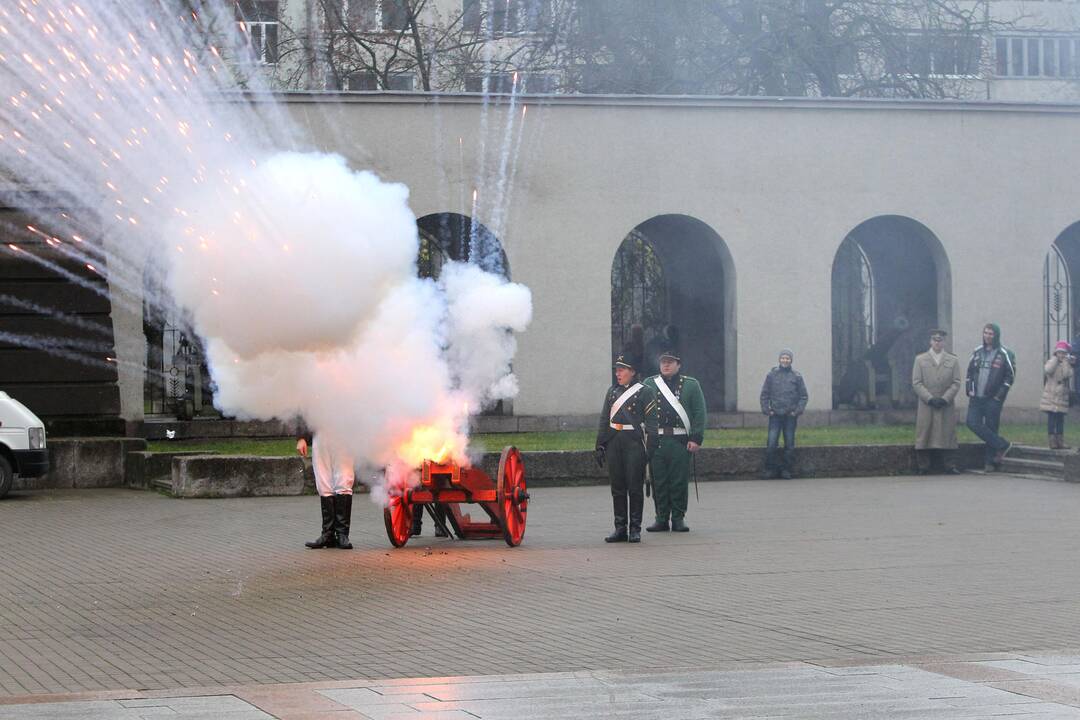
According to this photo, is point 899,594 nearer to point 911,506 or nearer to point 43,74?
point 911,506

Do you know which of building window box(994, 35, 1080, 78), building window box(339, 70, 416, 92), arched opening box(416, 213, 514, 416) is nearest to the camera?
arched opening box(416, 213, 514, 416)

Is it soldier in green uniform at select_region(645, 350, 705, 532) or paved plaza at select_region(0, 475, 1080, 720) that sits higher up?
soldier in green uniform at select_region(645, 350, 705, 532)

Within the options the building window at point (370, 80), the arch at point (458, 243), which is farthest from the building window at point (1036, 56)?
the arch at point (458, 243)

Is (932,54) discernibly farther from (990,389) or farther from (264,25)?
(264,25)

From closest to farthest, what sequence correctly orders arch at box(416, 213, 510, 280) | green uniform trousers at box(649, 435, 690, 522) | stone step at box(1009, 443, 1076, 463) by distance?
green uniform trousers at box(649, 435, 690, 522)
stone step at box(1009, 443, 1076, 463)
arch at box(416, 213, 510, 280)

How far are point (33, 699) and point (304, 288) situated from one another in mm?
6034

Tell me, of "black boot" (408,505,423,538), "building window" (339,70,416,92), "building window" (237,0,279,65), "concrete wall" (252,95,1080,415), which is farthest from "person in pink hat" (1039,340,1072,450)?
"building window" (237,0,279,65)

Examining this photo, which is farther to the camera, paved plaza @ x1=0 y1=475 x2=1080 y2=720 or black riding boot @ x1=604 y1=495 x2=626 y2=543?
black riding boot @ x1=604 y1=495 x2=626 y2=543

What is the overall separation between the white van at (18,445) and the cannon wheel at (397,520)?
684cm

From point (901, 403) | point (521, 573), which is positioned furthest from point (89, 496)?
point (901, 403)

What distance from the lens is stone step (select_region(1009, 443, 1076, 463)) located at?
2125 cm

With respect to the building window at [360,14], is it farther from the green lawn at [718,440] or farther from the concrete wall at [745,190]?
the green lawn at [718,440]

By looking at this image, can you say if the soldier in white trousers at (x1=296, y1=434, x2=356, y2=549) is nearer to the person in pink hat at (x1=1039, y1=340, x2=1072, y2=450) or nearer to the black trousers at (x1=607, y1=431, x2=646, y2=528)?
the black trousers at (x1=607, y1=431, x2=646, y2=528)

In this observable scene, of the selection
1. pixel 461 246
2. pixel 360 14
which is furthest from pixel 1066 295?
pixel 360 14
